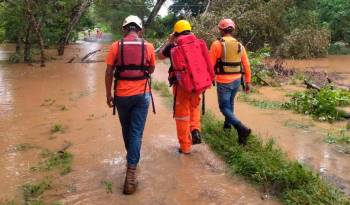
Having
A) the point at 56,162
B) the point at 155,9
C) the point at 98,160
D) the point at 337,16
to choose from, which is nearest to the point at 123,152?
the point at 98,160

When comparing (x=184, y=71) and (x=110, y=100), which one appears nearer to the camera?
(x=110, y=100)

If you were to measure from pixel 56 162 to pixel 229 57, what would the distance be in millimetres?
→ 2629

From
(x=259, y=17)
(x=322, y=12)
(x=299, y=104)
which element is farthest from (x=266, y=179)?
(x=322, y=12)

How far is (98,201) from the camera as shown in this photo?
4.57 m

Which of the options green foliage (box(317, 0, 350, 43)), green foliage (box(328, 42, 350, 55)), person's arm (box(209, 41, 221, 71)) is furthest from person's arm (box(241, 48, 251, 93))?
green foliage (box(328, 42, 350, 55))

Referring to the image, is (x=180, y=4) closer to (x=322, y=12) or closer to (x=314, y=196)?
(x=322, y=12)

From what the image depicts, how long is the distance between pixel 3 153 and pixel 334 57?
62.3 feet

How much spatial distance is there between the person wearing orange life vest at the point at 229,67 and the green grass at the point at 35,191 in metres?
2.47

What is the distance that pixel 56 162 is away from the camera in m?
5.80

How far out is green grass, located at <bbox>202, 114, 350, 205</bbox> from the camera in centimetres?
434

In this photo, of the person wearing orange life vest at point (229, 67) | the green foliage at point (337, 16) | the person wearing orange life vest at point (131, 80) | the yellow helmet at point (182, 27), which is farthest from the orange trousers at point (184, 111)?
the green foliage at point (337, 16)

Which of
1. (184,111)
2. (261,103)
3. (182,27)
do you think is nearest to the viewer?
(182,27)

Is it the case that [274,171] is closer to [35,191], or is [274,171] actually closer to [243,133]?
[243,133]

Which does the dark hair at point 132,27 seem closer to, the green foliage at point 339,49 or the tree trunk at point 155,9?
the green foliage at point 339,49
